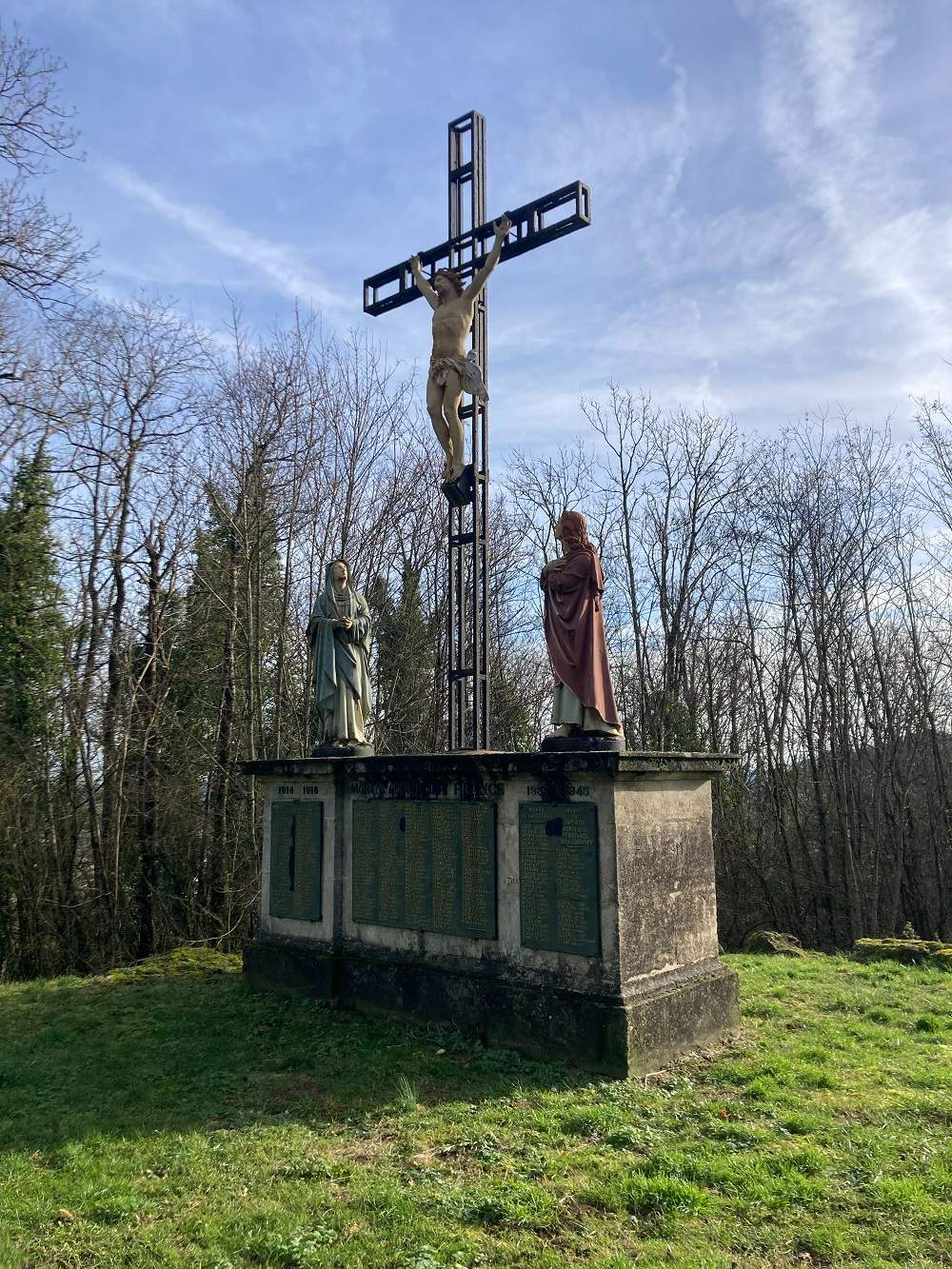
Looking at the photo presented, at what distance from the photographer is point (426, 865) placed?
25.5ft

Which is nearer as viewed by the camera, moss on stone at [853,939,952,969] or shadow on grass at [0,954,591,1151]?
shadow on grass at [0,954,591,1151]

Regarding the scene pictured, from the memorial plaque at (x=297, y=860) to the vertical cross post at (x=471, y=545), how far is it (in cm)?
176

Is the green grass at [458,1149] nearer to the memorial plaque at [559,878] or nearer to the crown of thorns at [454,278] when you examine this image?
the memorial plaque at [559,878]

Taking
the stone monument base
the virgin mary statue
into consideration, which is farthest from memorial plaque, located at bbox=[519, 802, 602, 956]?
the virgin mary statue

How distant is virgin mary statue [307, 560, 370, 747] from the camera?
946 cm

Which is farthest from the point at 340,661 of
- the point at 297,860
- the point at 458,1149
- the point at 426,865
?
the point at 458,1149

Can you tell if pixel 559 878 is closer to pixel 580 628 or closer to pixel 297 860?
pixel 580 628

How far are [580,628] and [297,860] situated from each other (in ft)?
13.5

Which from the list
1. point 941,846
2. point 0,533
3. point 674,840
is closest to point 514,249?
point 674,840

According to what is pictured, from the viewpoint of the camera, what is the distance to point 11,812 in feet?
44.1

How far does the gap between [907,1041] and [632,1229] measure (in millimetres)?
4032

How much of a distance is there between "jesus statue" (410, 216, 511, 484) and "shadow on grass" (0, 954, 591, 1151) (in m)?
5.20

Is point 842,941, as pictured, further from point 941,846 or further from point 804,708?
point 804,708

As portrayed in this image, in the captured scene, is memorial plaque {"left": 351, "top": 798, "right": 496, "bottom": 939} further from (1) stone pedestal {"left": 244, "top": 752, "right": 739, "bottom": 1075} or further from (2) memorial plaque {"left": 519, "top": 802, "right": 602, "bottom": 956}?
(2) memorial plaque {"left": 519, "top": 802, "right": 602, "bottom": 956}
